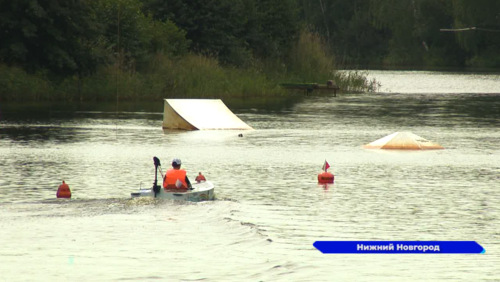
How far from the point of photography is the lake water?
53.2ft

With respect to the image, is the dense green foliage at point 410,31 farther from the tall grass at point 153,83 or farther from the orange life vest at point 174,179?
the orange life vest at point 174,179

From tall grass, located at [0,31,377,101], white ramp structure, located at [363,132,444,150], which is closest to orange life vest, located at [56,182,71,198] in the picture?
white ramp structure, located at [363,132,444,150]

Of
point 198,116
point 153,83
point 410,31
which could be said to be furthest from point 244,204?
point 410,31

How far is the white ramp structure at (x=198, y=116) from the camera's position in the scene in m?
44.8

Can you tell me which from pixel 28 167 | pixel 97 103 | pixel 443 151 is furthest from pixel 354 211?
pixel 97 103

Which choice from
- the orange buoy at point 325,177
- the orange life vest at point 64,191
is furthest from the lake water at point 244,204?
the orange buoy at point 325,177

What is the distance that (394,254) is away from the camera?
17.4 m

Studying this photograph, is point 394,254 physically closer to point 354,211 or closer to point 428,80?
point 354,211

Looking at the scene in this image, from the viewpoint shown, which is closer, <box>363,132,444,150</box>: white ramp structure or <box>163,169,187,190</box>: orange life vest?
<box>163,169,187,190</box>: orange life vest

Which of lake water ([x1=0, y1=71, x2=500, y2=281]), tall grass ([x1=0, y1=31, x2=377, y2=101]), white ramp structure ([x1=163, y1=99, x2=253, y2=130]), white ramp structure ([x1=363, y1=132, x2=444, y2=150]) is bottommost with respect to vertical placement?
lake water ([x1=0, y1=71, x2=500, y2=281])

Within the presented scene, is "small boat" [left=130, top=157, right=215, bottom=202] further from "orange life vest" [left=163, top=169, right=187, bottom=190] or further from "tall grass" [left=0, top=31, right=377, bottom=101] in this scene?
"tall grass" [left=0, top=31, right=377, bottom=101]

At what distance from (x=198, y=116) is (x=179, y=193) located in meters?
24.2

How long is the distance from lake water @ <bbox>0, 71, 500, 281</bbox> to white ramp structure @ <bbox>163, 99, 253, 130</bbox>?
108cm

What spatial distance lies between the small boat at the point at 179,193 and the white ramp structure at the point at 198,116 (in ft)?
71.9
